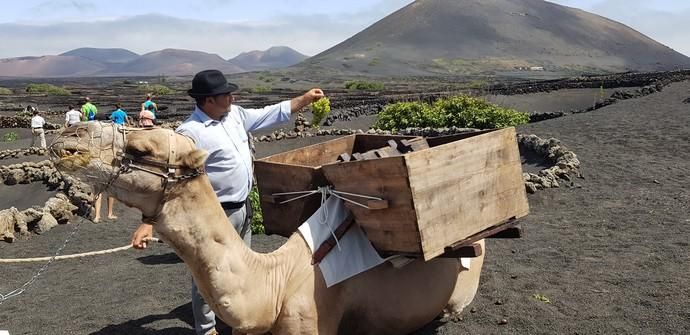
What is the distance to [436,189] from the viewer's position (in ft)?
13.2

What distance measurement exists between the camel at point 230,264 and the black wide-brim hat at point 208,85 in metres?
1.23

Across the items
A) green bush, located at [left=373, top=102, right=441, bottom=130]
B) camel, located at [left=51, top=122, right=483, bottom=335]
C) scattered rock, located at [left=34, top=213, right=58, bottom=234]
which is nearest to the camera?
camel, located at [left=51, top=122, right=483, bottom=335]

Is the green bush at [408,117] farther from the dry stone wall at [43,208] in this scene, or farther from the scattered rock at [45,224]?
the scattered rock at [45,224]

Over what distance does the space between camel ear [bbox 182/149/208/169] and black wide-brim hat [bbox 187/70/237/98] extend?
1329 mm

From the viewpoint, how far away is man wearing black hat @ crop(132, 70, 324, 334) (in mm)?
4742

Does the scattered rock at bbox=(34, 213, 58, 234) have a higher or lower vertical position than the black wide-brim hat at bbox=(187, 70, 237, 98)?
lower

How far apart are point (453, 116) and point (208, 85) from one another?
17.0m

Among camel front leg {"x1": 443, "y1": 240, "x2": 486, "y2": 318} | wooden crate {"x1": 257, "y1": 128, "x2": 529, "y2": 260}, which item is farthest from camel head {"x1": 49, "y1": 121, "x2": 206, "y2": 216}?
camel front leg {"x1": 443, "y1": 240, "x2": 486, "y2": 318}

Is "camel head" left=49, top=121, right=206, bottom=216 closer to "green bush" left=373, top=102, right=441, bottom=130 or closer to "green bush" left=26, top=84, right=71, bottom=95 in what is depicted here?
"green bush" left=373, top=102, right=441, bottom=130

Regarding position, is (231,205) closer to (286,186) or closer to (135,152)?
(286,186)

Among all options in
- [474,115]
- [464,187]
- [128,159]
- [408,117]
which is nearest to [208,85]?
[128,159]

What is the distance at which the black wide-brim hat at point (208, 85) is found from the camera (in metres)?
4.71

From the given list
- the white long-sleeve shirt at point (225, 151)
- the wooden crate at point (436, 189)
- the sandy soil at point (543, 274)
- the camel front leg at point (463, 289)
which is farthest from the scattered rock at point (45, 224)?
the camel front leg at point (463, 289)

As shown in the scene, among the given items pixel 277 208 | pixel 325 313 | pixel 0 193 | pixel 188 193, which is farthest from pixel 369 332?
pixel 0 193
